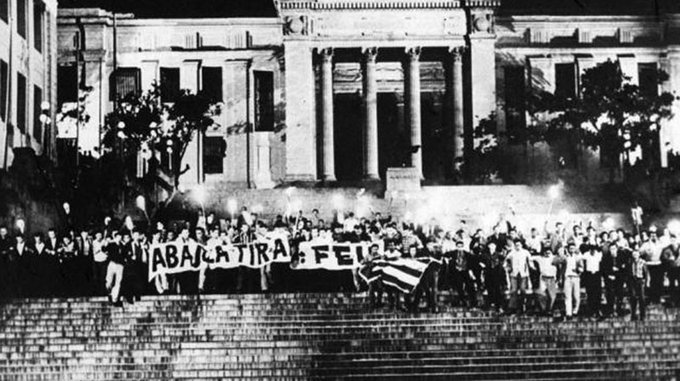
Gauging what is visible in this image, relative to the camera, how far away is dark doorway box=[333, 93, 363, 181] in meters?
56.9

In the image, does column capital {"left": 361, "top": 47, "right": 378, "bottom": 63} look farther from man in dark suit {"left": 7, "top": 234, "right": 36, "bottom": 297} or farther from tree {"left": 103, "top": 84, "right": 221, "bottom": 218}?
man in dark suit {"left": 7, "top": 234, "right": 36, "bottom": 297}

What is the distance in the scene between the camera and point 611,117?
44.5m

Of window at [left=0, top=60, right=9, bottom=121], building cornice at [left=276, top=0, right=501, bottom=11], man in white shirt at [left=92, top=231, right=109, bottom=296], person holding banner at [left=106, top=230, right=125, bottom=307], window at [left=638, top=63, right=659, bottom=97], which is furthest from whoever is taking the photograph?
building cornice at [left=276, top=0, right=501, bottom=11]

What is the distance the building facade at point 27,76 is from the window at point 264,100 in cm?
1489

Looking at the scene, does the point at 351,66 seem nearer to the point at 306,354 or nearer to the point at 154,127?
the point at 154,127

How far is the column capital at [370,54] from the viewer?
182ft

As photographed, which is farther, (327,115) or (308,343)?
(327,115)

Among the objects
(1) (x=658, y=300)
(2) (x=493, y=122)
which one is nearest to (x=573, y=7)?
(2) (x=493, y=122)

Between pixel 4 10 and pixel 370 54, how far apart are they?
70.0ft

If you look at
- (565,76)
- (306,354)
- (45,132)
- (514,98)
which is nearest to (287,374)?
(306,354)

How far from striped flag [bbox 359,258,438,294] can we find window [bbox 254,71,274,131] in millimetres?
33115

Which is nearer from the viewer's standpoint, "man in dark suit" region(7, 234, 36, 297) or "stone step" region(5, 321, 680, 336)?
"stone step" region(5, 321, 680, 336)

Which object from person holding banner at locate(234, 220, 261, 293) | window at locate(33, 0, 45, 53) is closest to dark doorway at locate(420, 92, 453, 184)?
window at locate(33, 0, 45, 53)

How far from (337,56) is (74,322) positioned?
33.8 m
